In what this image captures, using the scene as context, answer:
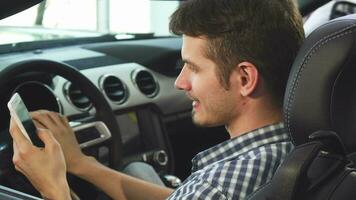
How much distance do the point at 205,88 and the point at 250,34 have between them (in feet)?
0.52

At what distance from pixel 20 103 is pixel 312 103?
0.78 m

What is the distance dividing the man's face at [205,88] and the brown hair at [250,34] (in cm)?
2

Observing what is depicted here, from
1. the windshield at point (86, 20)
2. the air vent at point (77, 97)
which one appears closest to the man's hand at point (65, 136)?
the air vent at point (77, 97)

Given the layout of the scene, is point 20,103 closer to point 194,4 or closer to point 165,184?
point 194,4

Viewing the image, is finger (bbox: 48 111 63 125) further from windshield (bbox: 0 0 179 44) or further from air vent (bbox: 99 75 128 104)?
air vent (bbox: 99 75 128 104)

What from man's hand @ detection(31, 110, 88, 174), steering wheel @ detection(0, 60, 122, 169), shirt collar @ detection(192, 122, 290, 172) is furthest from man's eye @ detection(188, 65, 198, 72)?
steering wheel @ detection(0, 60, 122, 169)

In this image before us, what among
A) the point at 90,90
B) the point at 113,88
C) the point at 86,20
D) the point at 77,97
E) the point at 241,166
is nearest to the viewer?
the point at 241,166

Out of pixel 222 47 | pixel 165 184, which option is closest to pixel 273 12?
pixel 222 47

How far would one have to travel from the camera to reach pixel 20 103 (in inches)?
67.7

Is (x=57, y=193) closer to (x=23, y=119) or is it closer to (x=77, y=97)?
(x=23, y=119)

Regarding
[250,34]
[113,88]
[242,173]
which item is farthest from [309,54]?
[113,88]

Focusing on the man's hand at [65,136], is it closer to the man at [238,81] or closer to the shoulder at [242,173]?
the man at [238,81]

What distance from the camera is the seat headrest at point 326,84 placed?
1.28 m

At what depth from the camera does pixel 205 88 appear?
4.91ft
